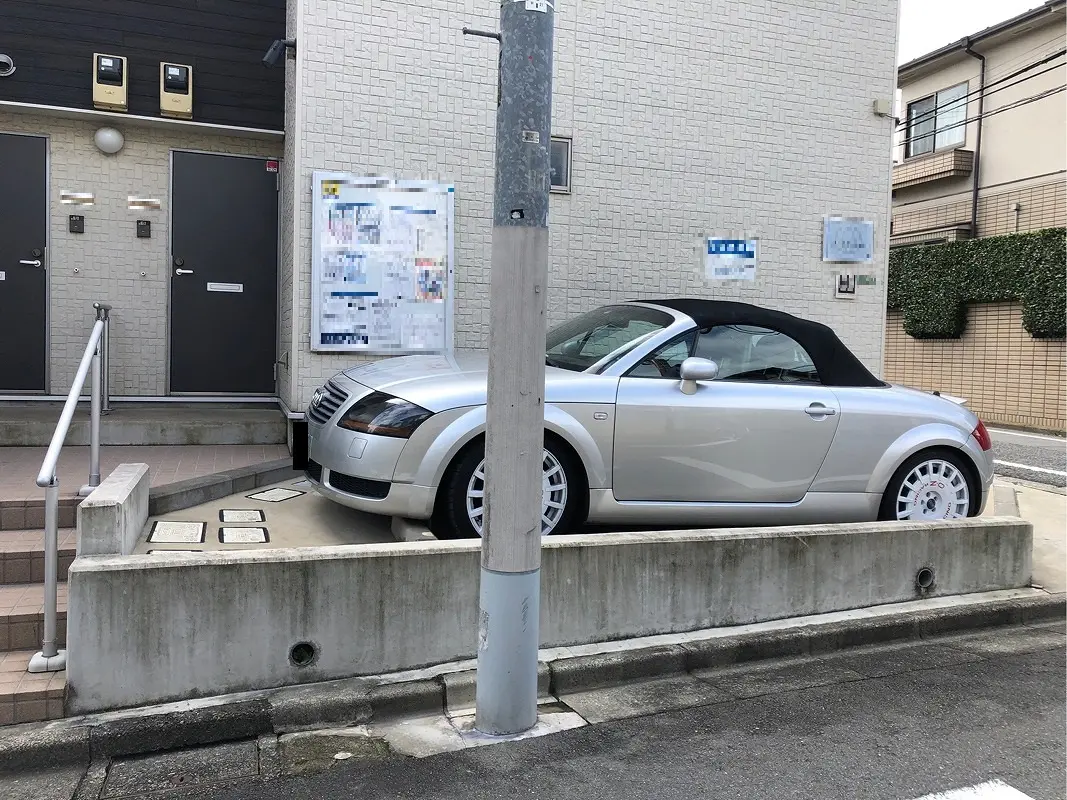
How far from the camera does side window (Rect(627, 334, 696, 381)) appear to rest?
521cm

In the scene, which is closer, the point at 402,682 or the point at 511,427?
the point at 511,427

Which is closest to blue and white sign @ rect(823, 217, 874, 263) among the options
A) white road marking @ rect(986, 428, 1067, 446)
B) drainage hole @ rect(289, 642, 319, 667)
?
drainage hole @ rect(289, 642, 319, 667)

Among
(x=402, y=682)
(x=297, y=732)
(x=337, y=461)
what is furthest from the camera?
(x=337, y=461)

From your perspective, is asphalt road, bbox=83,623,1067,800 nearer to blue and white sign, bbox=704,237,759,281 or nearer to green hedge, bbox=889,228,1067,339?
blue and white sign, bbox=704,237,759,281

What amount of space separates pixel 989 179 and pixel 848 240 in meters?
12.0

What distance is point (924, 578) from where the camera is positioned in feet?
17.3

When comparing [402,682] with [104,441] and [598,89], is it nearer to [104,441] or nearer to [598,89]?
[104,441]

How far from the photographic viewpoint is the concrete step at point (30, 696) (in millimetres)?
3422

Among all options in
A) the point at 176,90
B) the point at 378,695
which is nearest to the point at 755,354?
the point at 378,695

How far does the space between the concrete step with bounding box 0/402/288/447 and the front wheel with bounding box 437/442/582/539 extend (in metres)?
2.76

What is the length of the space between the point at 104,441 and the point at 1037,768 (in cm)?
616

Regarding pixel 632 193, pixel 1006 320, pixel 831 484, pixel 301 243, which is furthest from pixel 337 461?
pixel 1006 320

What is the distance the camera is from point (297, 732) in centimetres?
362

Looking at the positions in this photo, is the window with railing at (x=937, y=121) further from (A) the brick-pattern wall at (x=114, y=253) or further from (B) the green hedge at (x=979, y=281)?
(A) the brick-pattern wall at (x=114, y=253)
